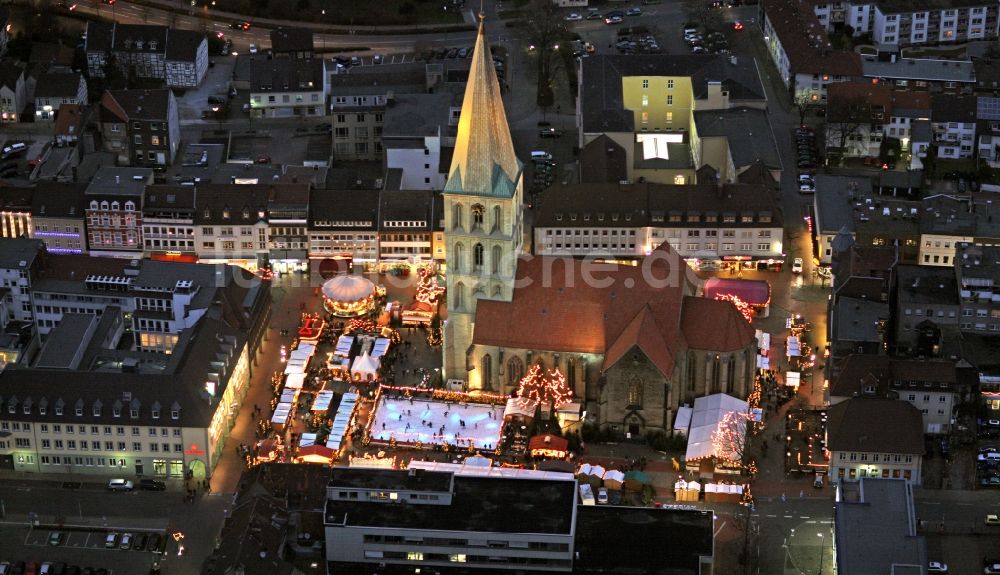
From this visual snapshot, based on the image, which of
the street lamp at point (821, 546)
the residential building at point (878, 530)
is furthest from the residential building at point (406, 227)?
the residential building at point (878, 530)

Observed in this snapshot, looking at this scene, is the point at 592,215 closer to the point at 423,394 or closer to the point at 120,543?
the point at 423,394

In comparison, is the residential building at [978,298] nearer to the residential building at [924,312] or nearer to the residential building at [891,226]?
the residential building at [924,312]

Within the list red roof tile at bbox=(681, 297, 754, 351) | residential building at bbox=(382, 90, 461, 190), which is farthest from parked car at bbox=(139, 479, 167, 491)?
residential building at bbox=(382, 90, 461, 190)

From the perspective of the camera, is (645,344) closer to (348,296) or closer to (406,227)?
(348,296)

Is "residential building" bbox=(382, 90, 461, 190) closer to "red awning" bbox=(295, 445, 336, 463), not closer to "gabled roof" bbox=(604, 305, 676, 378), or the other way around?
"gabled roof" bbox=(604, 305, 676, 378)

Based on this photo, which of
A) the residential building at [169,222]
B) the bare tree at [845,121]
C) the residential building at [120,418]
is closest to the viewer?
the residential building at [120,418]

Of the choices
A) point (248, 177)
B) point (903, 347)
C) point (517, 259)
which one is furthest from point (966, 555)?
point (248, 177)

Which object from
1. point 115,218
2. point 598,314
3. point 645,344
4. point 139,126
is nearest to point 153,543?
point 598,314
